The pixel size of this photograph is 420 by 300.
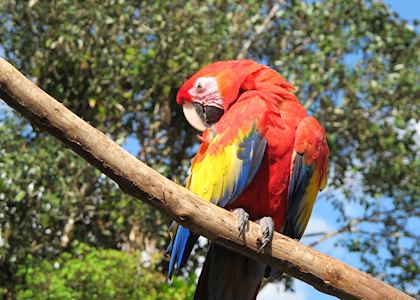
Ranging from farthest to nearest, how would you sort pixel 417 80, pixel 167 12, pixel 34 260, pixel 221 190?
pixel 417 80 < pixel 167 12 < pixel 34 260 < pixel 221 190

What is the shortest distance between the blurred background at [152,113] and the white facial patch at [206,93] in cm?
218

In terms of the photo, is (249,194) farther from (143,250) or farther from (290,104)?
(143,250)

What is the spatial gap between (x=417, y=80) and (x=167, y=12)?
5.99 feet

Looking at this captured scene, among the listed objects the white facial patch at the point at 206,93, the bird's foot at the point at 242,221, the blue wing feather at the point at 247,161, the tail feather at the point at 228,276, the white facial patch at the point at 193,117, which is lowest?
the tail feather at the point at 228,276

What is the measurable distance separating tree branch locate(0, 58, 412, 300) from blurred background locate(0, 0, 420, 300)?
2450mm

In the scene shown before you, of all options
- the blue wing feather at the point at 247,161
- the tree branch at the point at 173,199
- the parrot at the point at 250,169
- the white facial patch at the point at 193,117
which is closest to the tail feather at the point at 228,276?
the parrot at the point at 250,169

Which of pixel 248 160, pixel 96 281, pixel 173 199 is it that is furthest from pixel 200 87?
pixel 96 281

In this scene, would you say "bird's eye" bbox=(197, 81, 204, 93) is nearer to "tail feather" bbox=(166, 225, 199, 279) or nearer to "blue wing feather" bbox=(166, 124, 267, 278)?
"blue wing feather" bbox=(166, 124, 267, 278)

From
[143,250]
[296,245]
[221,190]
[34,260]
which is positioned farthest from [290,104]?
[143,250]

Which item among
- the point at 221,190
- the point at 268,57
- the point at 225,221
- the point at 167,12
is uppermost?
the point at 268,57

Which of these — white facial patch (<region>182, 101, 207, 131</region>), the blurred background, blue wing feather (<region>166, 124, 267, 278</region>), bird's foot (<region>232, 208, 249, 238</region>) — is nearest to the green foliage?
the blurred background

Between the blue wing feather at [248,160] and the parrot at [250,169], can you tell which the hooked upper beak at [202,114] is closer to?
the parrot at [250,169]

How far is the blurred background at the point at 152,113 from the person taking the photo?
14.7 feet

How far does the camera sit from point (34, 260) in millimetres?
4512
